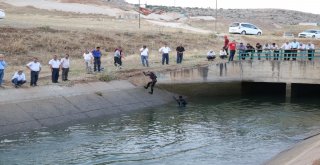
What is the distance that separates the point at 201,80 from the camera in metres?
38.7

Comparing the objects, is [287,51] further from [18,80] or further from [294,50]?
[18,80]

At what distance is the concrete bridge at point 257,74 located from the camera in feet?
125

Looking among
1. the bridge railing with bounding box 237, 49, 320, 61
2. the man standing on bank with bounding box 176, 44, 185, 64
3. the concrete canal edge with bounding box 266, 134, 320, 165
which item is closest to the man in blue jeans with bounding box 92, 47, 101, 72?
the man standing on bank with bounding box 176, 44, 185, 64

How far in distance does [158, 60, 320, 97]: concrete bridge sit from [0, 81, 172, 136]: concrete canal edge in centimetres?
334

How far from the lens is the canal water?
20625 millimetres

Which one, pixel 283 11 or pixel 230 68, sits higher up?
pixel 283 11

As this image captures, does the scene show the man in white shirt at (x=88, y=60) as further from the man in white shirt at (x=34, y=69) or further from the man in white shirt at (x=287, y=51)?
the man in white shirt at (x=287, y=51)

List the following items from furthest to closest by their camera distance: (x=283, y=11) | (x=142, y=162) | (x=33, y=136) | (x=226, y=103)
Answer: (x=283, y=11)
(x=226, y=103)
(x=33, y=136)
(x=142, y=162)

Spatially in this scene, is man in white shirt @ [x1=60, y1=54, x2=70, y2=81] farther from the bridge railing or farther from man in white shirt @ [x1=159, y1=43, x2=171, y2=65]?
the bridge railing

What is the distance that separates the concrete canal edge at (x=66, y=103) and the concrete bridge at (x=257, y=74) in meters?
3.34

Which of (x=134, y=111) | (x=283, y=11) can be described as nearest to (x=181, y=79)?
(x=134, y=111)

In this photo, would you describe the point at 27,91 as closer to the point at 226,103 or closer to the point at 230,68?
the point at 226,103

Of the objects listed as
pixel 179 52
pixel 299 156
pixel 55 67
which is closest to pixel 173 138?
pixel 299 156

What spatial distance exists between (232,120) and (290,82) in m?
10.9
